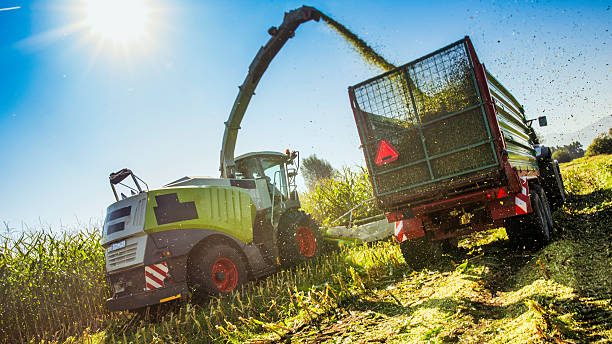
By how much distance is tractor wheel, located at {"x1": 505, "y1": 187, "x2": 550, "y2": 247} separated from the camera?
4.10 m

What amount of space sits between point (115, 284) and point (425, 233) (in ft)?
13.8

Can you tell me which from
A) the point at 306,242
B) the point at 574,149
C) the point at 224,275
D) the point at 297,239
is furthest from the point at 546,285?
the point at 574,149

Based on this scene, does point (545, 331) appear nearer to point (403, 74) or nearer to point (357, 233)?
point (403, 74)

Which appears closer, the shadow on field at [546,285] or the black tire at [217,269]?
the shadow on field at [546,285]

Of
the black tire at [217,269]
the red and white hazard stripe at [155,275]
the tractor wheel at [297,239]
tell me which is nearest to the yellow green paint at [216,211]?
the black tire at [217,269]

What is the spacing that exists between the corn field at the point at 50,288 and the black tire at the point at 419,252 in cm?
478

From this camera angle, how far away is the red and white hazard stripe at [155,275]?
4777mm

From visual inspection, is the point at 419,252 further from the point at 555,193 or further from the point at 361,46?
the point at 555,193

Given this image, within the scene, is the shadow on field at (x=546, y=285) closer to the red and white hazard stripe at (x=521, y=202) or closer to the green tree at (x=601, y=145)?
the red and white hazard stripe at (x=521, y=202)

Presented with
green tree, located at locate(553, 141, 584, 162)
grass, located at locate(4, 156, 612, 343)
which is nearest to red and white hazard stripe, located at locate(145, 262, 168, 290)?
grass, located at locate(4, 156, 612, 343)

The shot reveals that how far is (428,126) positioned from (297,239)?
352cm

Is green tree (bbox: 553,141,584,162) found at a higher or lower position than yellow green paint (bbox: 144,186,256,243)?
lower

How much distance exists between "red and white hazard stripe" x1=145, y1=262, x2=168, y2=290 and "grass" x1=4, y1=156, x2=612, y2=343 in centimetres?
59

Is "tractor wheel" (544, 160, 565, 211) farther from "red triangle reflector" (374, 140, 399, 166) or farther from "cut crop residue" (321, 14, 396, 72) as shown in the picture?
"red triangle reflector" (374, 140, 399, 166)
